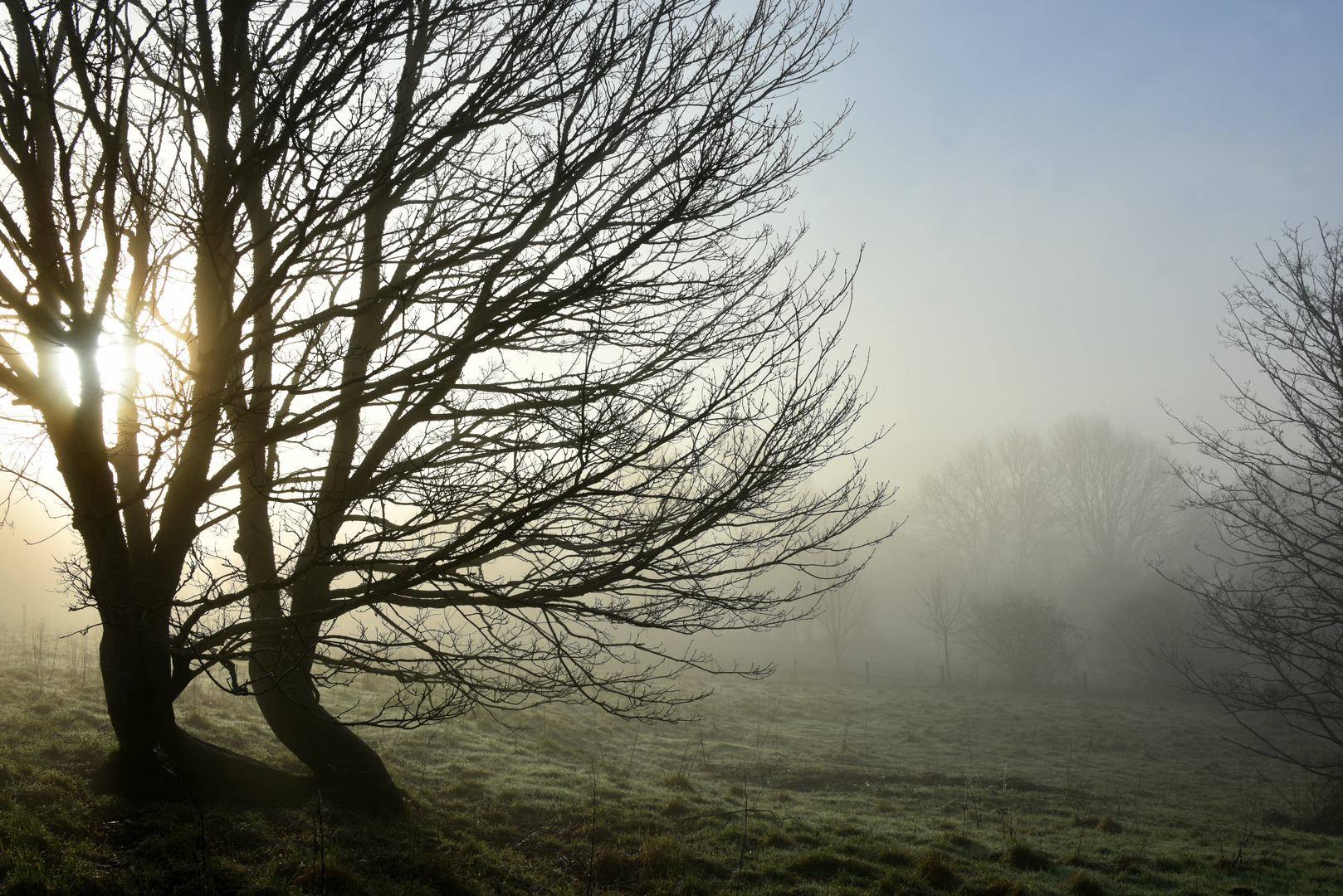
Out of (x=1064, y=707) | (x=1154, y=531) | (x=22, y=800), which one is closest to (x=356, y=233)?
(x=22, y=800)

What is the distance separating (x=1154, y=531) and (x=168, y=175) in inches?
2363

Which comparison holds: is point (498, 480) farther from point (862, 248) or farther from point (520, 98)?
point (862, 248)

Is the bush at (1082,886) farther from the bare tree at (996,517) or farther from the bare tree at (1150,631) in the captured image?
the bare tree at (996,517)

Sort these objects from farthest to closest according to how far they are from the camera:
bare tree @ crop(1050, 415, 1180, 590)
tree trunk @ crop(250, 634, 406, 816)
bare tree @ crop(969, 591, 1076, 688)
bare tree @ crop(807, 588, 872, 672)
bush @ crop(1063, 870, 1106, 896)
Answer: bare tree @ crop(1050, 415, 1180, 590) → bare tree @ crop(807, 588, 872, 672) → bare tree @ crop(969, 591, 1076, 688) → bush @ crop(1063, 870, 1106, 896) → tree trunk @ crop(250, 634, 406, 816)

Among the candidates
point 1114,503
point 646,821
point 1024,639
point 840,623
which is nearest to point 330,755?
point 646,821

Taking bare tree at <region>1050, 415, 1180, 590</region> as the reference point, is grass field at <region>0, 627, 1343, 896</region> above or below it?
below

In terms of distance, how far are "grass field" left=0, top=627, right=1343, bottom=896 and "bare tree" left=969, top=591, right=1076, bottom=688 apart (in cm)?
1503

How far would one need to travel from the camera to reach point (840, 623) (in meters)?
37.5

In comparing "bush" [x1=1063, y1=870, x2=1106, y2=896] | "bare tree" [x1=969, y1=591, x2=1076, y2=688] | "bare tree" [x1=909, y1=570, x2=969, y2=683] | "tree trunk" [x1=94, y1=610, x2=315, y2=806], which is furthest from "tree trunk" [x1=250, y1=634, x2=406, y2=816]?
"bare tree" [x1=969, y1=591, x2=1076, y2=688]

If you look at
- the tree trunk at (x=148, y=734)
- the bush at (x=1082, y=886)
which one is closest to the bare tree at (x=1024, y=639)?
the bush at (x=1082, y=886)

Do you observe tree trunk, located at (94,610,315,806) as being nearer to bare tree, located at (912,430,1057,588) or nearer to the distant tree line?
the distant tree line

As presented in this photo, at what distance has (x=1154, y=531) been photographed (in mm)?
51219

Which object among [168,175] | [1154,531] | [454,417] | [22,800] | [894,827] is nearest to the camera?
[168,175]

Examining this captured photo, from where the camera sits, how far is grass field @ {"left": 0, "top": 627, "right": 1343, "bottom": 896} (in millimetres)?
4699
